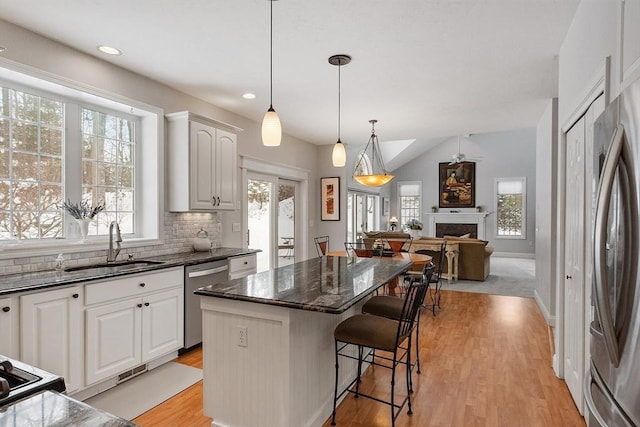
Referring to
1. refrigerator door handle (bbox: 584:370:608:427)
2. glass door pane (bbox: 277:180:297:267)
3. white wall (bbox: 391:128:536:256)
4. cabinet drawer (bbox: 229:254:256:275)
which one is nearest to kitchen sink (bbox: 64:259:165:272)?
cabinet drawer (bbox: 229:254:256:275)

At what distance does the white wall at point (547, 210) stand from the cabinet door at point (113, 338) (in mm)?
4405

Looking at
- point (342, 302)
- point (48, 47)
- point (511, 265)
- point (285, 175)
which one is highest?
point (48, 47)

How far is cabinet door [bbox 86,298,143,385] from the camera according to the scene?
8.30 ft

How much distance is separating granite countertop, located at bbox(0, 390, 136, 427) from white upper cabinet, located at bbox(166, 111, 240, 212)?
10.1 feet

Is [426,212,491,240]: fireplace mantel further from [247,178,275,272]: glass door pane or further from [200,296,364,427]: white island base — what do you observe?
[200,296,364,427]: white island base

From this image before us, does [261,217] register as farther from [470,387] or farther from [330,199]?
[470,387]

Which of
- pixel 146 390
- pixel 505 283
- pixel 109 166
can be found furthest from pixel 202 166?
pixel 505 283

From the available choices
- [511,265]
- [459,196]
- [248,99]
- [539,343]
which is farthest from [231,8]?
[459,196]

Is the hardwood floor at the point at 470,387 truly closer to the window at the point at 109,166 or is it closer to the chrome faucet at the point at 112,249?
the chrome faucet at the point at 112,249

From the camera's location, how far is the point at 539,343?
12.2 feet

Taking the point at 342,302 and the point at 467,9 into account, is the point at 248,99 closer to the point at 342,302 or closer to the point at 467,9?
the point at 467,9

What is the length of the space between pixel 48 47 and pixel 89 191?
3.92 ft

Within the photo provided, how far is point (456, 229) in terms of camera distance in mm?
11477

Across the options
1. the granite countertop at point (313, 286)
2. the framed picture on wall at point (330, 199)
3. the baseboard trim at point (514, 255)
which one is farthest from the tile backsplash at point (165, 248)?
the baseboard trim at point (514, 255)
